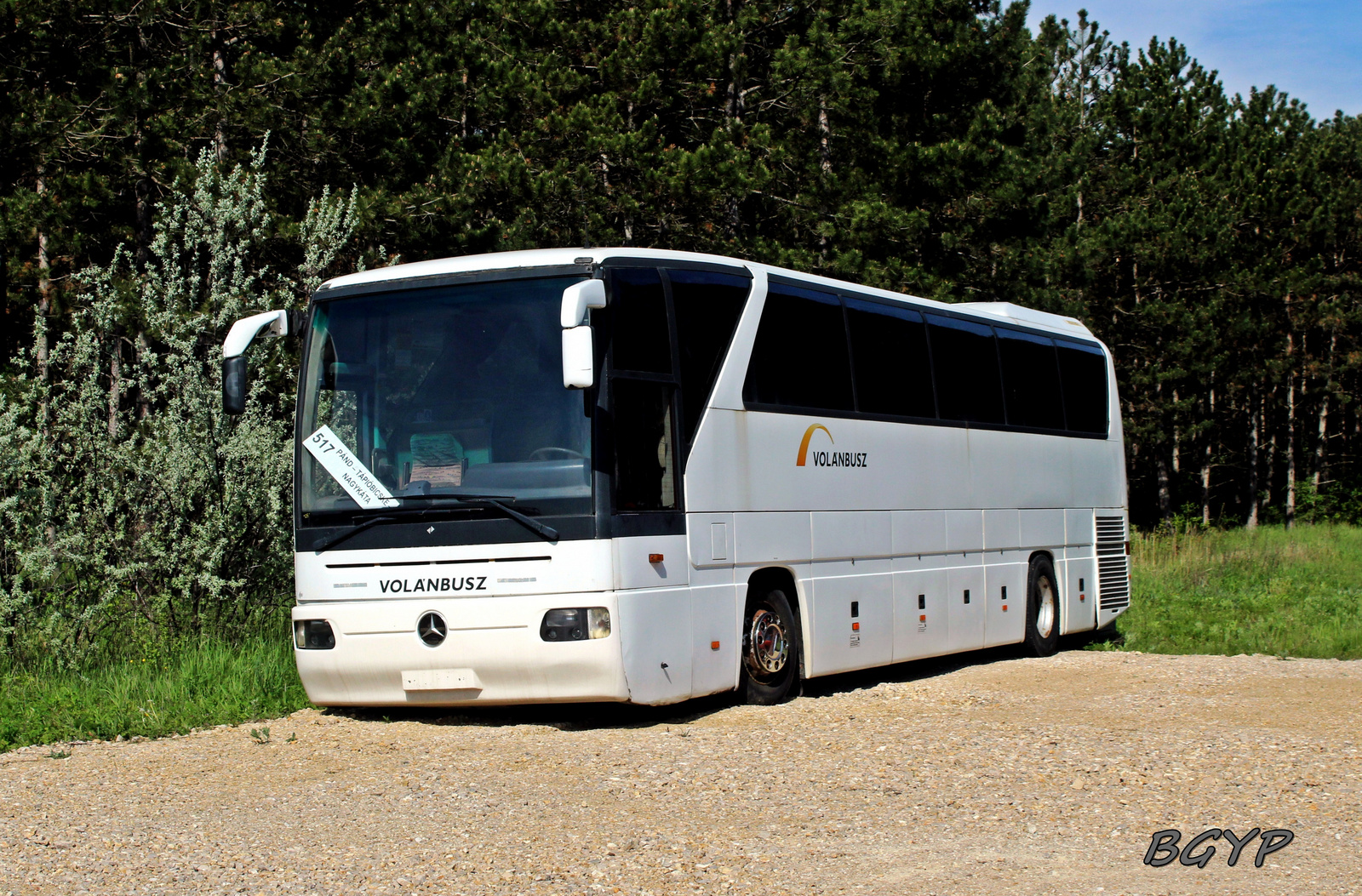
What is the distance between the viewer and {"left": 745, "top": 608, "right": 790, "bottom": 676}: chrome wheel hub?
10977 mm

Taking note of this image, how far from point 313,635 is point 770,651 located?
3457mm

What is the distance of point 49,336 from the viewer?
25.4m

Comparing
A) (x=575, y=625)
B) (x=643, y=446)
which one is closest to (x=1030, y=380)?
(x=643, y=446)

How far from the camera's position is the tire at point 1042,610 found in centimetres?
1580

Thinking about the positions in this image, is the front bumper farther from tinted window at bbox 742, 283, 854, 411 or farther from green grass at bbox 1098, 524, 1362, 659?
green grass at bbox 1098, 524, 1362, 659

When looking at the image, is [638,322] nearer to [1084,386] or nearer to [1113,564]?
[1084,386]

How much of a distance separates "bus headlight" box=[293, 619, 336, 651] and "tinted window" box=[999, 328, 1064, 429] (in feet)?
26.3

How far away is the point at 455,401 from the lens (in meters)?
9.79

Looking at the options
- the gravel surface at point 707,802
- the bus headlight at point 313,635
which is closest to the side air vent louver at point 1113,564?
the gravel surface at point 707,802

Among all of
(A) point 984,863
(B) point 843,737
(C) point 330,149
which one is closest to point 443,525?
(B) point 843,737

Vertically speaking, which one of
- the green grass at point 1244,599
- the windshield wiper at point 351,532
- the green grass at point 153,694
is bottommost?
the green grass at point 1244,599

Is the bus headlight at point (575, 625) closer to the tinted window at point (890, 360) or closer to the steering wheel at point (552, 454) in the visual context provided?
the steering wheel at point (552, 454)

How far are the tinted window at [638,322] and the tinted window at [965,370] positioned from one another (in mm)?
4475

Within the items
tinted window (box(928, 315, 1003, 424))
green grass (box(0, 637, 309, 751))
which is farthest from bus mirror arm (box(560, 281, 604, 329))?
tinted window (box(928, 315, 1003, 424))
